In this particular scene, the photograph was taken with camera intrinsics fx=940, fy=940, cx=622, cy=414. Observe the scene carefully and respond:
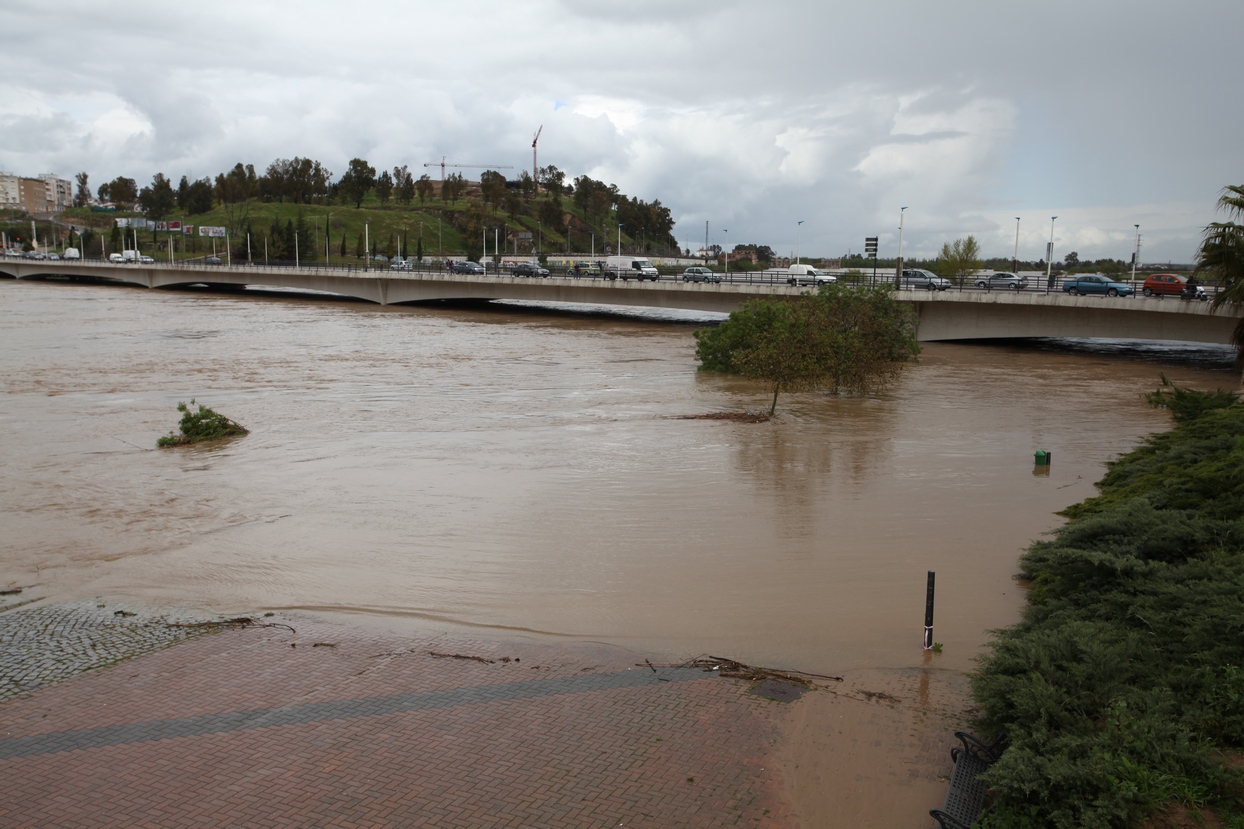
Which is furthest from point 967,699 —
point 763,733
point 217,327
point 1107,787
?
point 217,327

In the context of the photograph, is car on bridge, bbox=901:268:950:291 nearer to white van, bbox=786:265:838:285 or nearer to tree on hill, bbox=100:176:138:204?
white van, bbox=786:265:838:285

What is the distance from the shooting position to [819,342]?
25.6 meters

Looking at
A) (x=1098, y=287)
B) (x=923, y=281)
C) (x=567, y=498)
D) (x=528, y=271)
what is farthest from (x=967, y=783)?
(x=528, y=271)

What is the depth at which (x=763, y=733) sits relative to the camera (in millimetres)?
6945

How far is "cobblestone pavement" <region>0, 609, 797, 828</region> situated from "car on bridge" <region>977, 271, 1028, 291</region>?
4520cm

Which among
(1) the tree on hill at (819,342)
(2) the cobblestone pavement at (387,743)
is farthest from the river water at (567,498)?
(2) the cobblestone pavement at (387,743)

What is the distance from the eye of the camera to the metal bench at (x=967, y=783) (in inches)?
216

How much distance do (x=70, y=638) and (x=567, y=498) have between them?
295 inches

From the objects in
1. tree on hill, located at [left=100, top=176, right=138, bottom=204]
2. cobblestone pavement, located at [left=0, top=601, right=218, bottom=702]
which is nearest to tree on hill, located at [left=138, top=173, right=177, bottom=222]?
tree on hill, located at [left=100, top=176, right=138, bottom=204]

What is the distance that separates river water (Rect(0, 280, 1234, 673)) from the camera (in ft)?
33.2

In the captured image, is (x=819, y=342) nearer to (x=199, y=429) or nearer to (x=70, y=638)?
(x=199, y=429)

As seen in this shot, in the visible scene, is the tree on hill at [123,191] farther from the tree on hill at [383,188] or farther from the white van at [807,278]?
the white van at [807,278]

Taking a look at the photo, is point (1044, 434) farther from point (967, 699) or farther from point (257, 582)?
point (257, 582)

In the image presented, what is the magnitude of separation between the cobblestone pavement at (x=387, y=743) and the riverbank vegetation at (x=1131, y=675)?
1619mm
